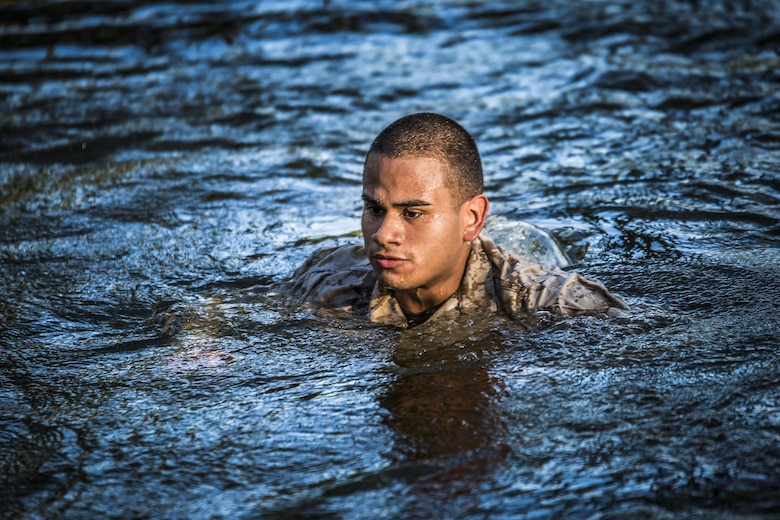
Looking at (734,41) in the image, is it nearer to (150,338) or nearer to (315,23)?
(315,23)

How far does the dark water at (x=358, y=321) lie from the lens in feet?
11.4

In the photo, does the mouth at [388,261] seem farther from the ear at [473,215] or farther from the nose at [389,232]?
the ear at [473,215]

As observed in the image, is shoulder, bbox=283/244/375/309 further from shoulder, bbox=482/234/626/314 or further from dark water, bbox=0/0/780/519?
shoulder, bbox=482/234/626/314

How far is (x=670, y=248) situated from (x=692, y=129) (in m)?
3.15

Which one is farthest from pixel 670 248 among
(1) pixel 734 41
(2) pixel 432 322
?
(1) pixel 734 41

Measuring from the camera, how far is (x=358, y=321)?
5.09 m

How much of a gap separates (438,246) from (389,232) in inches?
10.4

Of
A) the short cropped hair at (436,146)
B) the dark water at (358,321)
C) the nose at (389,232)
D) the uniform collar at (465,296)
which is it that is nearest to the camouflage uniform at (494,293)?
the uniform collar at (465,296)

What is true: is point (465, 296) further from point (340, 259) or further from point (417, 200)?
point (340, 259)

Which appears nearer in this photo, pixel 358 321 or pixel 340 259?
pixel 358 321

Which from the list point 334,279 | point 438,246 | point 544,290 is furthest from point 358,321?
point 544,290

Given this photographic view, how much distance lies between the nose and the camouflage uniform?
491 millimetres

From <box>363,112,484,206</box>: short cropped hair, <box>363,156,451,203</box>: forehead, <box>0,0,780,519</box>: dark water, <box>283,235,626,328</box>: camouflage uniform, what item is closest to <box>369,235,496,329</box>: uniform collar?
<box>283,235,626,328</box>: camouflage uniform

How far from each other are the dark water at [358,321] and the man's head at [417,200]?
0.41 meters
